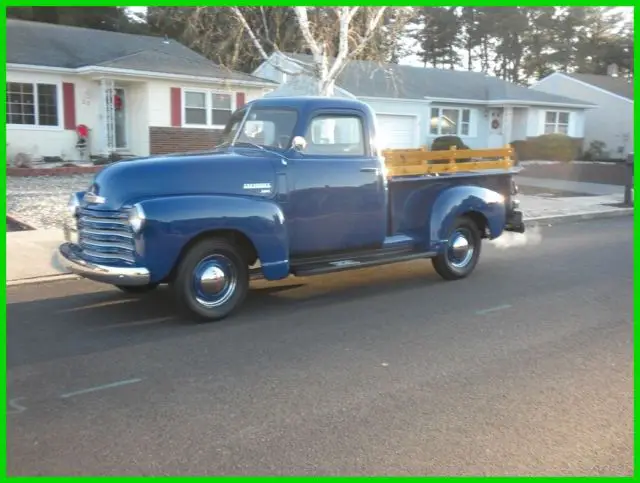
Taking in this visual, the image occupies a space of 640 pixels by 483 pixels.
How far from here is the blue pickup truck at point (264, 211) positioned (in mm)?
5945

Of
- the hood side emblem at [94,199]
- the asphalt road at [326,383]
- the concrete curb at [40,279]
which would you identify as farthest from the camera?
the concrete curb at [40,279]

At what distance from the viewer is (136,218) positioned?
5762 mm

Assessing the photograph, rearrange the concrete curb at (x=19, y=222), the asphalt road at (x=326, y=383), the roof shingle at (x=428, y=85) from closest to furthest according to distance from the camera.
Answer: the asphalt road at (x=326, y=383), the concrete curb at (x=19, y=222), the roof shingle at (x=428, y=85)

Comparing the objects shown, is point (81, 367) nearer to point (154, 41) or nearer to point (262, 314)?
point (262, 314)

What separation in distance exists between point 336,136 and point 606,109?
3388 cm

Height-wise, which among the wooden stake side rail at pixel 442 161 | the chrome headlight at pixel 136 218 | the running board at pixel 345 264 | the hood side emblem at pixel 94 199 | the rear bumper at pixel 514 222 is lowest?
the running board at pixel 345 264

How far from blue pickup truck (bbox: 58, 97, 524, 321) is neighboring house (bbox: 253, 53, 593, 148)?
18961mm

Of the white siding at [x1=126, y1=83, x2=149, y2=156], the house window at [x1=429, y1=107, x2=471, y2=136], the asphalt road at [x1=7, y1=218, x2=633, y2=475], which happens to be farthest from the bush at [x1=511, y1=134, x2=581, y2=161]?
the asphalt road at [x1=7, y1=218, x2=633, y2=475]

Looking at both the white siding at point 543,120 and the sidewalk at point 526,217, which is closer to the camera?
the sidewalk at point 526,217

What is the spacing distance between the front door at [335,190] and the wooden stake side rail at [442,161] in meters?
0.43

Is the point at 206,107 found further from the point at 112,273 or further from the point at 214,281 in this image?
the point at 112,273

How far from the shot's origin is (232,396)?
14.9ft

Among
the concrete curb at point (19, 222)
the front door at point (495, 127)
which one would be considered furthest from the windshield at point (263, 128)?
the front door at point (495, 127)

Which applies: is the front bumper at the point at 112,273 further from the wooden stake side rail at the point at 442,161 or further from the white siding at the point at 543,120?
the white siding at the point at 543,120
